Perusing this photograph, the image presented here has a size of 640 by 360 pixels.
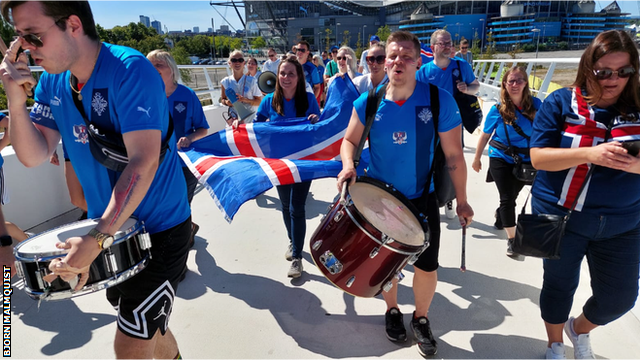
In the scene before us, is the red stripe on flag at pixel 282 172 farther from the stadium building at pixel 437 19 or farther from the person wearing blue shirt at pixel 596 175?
the stadium building at pixel 437 19

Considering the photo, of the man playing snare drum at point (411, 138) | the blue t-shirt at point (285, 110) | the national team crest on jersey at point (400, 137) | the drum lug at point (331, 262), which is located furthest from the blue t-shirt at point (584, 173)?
the blue t-shirt at point (285, 110)

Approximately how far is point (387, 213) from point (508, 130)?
2304 millimetres

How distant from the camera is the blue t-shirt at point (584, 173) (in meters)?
2.11

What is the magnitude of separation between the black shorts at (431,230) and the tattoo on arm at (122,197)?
1.73 m

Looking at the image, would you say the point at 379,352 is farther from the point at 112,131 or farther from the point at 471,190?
the point at 471,190

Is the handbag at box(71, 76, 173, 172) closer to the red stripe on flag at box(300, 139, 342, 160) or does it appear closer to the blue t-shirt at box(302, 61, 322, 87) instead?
the red stripe on flag at box(300, 139, 342, 160)

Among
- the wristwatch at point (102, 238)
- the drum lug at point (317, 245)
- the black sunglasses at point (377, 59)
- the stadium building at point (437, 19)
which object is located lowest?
the drum lug at point (317, 245)

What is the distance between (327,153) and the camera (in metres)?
4.02

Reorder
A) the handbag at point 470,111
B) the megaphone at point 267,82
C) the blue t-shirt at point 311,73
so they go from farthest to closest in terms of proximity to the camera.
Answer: the blue t-shirt at point 311,73, the megaphone at point 267,82, the handbag at point 470,111

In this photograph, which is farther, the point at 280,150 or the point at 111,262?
the point at 280,150

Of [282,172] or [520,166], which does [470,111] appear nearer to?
[520,166]

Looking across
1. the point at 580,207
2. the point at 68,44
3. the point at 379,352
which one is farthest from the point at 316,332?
the point at 68,44

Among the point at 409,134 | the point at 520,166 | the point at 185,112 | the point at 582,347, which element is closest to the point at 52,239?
the point at 409,134

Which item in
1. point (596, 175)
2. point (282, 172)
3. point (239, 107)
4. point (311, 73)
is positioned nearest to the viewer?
point (596, 175)
